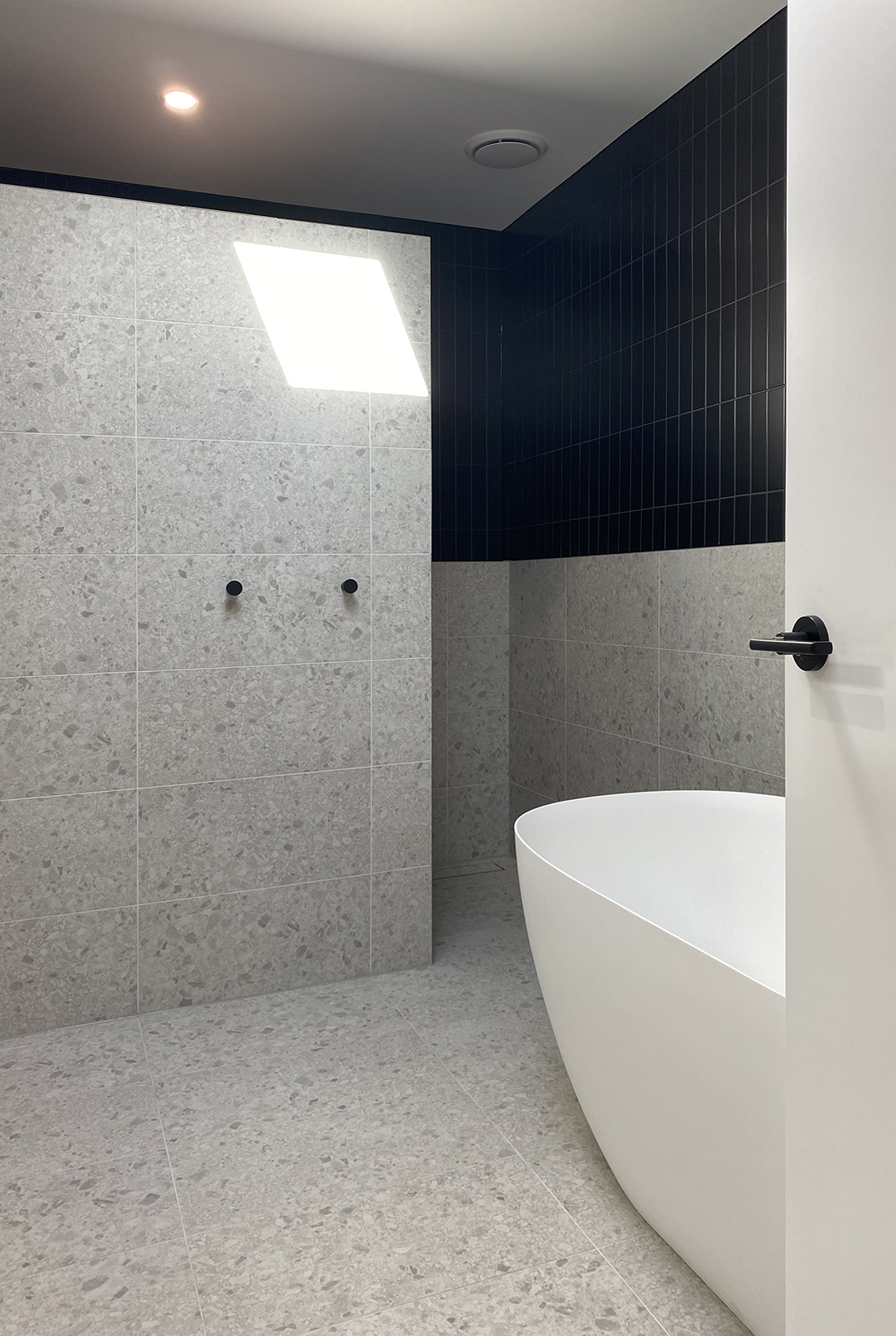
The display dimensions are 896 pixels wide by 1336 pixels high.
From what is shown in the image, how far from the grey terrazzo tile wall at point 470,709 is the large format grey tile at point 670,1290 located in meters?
2.45

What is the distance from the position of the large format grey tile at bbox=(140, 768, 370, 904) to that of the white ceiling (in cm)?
207

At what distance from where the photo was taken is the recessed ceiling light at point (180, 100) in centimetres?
298

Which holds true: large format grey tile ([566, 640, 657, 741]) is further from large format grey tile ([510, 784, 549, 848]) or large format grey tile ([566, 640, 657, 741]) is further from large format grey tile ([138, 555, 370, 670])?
large format grey tile ([138, 555, 370, 670])

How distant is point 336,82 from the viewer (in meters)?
2.93

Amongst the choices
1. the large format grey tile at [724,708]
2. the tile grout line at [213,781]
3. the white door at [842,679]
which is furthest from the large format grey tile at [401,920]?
the white door at [842,679]

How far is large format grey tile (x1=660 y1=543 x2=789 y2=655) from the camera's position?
8.85 ft

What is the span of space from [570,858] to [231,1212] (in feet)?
3.35

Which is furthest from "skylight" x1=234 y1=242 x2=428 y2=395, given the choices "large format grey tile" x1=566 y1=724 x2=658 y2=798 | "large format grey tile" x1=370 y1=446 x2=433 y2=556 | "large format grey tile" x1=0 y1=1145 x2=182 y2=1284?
"large format grey tile" x1=0 y1=1145 x2=182 y2=1284

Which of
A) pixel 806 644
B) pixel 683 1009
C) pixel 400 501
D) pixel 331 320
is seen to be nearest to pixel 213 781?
pixel 400 501

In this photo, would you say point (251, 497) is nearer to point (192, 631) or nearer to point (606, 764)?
point (192, 631)

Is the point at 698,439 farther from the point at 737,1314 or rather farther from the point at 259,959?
the point at 737,1314

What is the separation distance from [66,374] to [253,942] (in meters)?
1.67

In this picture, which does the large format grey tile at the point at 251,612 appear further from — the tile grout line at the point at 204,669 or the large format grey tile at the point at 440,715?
the large format grey tile at the point at 440,715

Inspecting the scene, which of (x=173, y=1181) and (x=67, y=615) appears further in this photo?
(x=67, y=615)
